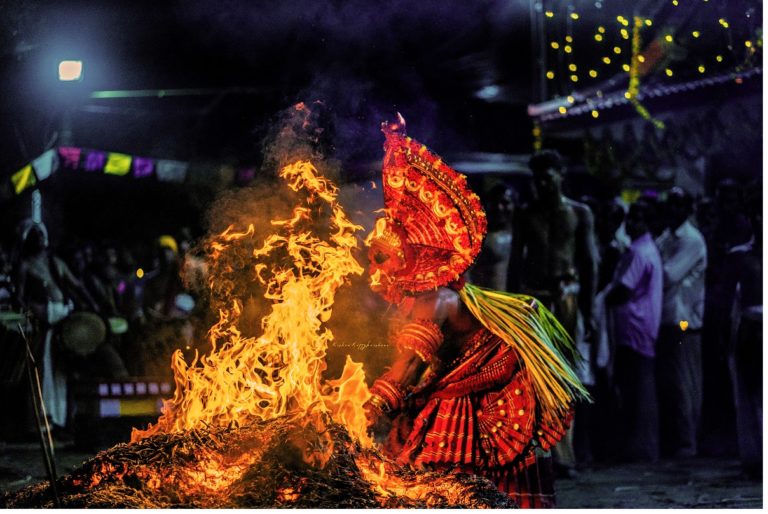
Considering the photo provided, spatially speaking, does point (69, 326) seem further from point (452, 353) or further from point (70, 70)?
point (452, 353)

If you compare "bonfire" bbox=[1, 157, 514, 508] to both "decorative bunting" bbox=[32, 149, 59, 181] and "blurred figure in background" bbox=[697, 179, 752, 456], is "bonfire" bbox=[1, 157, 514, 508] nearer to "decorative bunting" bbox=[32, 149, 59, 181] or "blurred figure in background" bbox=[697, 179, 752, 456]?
"blurred figure in background" bbox=[697, 179, 752, 456]

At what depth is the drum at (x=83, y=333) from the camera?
8.59m

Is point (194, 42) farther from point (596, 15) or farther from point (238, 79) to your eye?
point (596, 15)

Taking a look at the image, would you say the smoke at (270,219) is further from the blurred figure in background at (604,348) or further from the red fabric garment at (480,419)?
the blurred figure in background at (604,348)

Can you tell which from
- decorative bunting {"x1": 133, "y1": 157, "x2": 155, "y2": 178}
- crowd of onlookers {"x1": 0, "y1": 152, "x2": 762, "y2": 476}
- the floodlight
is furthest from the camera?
decorative bunting {"x1": 133, "y1": 157, "x2": 155, "y2": 178}

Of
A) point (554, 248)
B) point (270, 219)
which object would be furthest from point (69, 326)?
point (554, 248)

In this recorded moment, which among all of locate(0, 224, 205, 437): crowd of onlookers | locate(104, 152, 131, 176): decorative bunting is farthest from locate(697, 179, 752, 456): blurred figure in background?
locate(104, 152, 131, 176): decorative bunting

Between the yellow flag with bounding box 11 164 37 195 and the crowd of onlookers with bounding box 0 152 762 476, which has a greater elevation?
the yellow flag with bounding box 11 164 37 195

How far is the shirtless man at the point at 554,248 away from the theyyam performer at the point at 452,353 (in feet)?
7.94

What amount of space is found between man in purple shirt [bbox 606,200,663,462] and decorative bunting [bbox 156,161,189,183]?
596 centimetres

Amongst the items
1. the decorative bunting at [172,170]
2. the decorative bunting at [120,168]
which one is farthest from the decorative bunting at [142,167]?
the decorative bunting at [172,170]

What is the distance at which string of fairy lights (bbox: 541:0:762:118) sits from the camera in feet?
30.2

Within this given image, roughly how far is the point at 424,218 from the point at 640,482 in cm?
295

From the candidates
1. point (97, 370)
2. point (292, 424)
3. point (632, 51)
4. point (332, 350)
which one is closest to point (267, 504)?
Result: point (292, 424)
